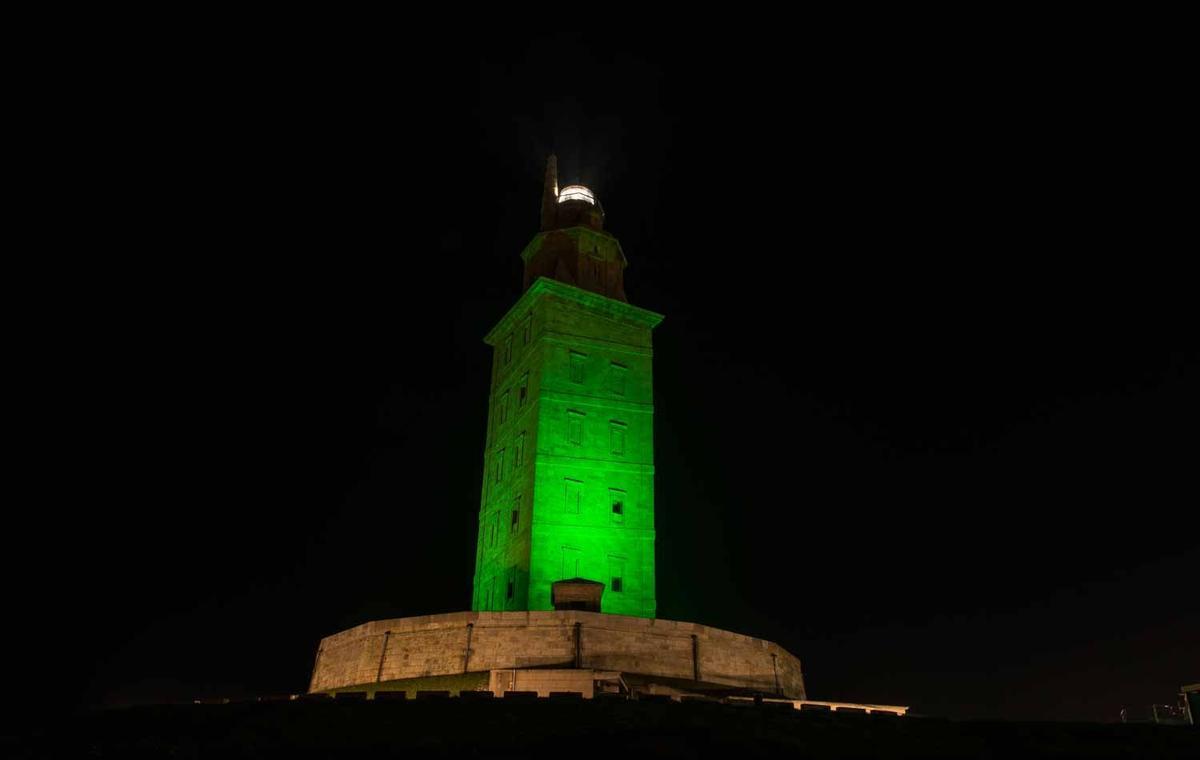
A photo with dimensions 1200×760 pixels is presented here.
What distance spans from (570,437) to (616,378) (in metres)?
4.07

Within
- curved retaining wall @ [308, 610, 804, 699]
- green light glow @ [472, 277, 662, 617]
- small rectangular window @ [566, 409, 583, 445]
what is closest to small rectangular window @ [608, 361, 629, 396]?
green light glow @ [472, 277, 662, 617]

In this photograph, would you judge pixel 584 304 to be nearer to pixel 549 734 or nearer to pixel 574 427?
pixel 574 427

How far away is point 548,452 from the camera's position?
38.6 metres

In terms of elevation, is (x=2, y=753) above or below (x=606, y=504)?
below

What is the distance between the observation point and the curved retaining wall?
28734 millimetres

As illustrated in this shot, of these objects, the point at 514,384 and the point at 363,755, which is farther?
the point at 514,384

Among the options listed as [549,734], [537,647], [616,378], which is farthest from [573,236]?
[549,734]

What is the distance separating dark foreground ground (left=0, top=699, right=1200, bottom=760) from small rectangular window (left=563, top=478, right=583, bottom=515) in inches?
793

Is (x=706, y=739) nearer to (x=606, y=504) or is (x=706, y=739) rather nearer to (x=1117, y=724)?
(x=1117, y=724)

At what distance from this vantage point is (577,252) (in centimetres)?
4522

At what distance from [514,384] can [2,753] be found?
29.1 m

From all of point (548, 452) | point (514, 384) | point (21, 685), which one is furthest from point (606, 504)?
point (21, 685)

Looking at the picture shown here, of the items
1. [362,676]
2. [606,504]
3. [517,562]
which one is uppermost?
[606,504]

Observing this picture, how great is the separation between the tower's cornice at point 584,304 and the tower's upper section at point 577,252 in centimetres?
121
